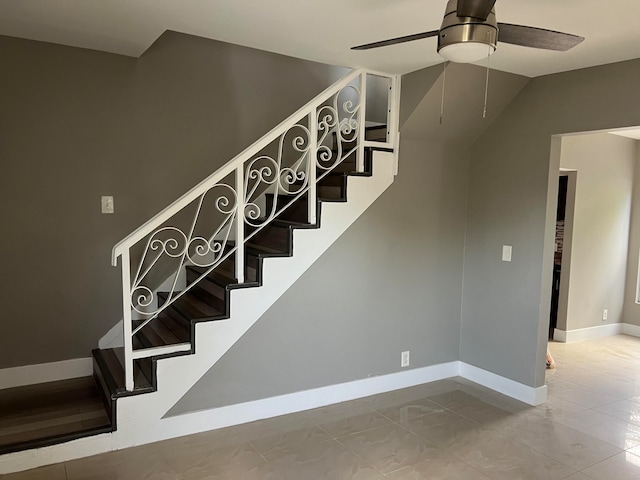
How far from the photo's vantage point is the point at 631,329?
5.99 meters

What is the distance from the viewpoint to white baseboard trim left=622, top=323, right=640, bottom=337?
5927mm

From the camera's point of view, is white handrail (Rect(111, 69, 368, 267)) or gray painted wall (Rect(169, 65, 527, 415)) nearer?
white handrail (Rect(111, 69, 368, 267))

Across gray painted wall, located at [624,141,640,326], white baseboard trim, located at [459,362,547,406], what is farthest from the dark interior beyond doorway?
white baseboard trim, located at [459,362,547,406]

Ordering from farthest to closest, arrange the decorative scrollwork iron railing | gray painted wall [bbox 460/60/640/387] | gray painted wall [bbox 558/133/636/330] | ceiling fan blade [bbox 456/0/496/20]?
1. gray painted wall [bbox 558/133/636/330]
2. gray painted wall [bbox 460/60/640/387]
3. the decorative scrollwork iron railing
4. ceiling fan blade [bbox 456/0/496/20]

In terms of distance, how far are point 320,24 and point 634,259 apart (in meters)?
5.32

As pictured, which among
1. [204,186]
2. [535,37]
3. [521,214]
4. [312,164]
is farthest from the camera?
[521,214]

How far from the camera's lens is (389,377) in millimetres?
3953

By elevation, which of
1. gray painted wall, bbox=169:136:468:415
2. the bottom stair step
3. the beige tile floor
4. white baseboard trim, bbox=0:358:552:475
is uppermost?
gray painted wall, bbox=169:136:468:415

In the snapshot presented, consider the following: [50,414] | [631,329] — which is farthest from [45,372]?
[631,329]

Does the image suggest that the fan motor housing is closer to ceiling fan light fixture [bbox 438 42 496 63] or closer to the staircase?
ceiling fan light fixture [bbox 438 42 496 63]

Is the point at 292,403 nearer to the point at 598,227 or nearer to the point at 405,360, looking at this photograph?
the point at 405,360

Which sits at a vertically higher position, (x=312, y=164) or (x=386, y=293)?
(x=312, y=164)

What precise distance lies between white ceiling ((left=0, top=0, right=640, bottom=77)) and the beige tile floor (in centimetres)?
253

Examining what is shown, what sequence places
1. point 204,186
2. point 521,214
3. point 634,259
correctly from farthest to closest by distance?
point 634,259
point 521,214
point 204,186
